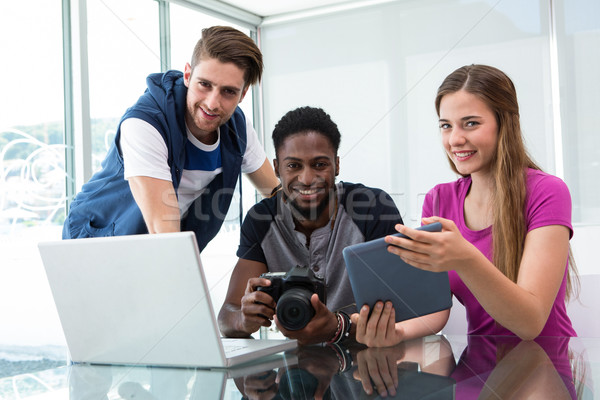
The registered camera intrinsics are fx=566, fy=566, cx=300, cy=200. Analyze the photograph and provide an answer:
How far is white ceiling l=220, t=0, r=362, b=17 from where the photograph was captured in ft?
12.3

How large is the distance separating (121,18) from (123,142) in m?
1.96

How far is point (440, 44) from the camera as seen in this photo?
11.6 feet

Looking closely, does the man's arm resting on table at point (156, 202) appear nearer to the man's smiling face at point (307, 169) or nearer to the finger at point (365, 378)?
the man's smiling face at point (307, 169)

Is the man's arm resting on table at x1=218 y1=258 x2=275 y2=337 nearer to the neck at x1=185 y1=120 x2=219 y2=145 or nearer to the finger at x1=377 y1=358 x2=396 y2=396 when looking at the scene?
the finger at x1=377 y1=358 x2=396 y2=396

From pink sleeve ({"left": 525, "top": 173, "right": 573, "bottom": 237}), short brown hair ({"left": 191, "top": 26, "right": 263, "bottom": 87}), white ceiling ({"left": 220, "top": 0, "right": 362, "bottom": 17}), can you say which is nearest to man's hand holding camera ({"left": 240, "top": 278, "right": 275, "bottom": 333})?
pink sleeve ({"left": 525, "top": 173, "right": 573, "bottom": 237})

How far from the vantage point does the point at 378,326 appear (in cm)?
98

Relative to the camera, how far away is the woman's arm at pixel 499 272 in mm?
821

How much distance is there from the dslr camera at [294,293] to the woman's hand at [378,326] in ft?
0.29

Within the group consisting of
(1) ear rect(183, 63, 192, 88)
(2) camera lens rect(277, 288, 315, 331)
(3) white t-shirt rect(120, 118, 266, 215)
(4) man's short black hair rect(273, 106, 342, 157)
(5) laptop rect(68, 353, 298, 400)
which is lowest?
(5) laptop rect(68, 353, 298, 400)

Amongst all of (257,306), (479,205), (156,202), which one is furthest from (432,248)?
(156,202)

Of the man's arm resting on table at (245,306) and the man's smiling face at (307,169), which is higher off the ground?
the man's smiling face at (307,169)

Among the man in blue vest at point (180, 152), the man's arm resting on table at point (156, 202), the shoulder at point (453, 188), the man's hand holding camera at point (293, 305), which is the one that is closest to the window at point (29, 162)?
the man in blue vest at point (180, 152)

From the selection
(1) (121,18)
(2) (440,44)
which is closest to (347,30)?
(2) (440,44)

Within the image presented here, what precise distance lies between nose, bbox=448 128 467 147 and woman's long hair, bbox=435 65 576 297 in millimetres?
74
